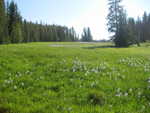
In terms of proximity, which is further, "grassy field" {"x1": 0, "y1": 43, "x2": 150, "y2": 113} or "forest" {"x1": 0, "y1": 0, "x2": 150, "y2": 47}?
"forest" {"x1": 0, "y1": 0, "x2": 150, "y2": 47}

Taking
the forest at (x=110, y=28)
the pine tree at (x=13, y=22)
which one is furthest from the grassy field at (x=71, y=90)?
the pine tree at (x=13, y=22)

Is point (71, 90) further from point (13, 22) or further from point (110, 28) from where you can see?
point (13, 22)

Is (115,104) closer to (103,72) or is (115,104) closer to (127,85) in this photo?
(127,85)

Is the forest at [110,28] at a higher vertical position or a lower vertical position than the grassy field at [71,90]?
higher

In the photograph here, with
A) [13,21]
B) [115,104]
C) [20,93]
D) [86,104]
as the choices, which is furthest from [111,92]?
[13,21]

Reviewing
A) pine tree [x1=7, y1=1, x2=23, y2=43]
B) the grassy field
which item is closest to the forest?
pine tree [x1=7, y1=1, x2=23, y2=43]

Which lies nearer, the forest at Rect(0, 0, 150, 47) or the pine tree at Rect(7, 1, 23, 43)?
the forest at Rect(0, 0, 150, 47)

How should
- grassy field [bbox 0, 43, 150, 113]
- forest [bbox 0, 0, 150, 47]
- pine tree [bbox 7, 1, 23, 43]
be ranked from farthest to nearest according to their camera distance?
pine tree [bbox 7, 1, 23, 43]
forest [bbox 0, 0, 150, 47]
grassy field [bbox 0, 43, 150, 113]

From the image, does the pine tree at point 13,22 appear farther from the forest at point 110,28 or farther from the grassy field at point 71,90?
the grassy field at point 71,90

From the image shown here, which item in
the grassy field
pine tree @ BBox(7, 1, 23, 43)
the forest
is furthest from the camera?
pine tree @ BBox(7, 1, 23, 43)

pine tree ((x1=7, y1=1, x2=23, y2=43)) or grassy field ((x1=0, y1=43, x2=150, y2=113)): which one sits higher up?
pine tree ((x1=7, y1=1, x2=23, y2=43))

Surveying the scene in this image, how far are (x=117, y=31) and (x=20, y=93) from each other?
43.1 metres

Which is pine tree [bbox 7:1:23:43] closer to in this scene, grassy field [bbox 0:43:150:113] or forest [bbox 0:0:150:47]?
forest [bbox 0:0:150:47]

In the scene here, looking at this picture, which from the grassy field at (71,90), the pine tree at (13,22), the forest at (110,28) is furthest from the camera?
the pine tree at (13,22)
